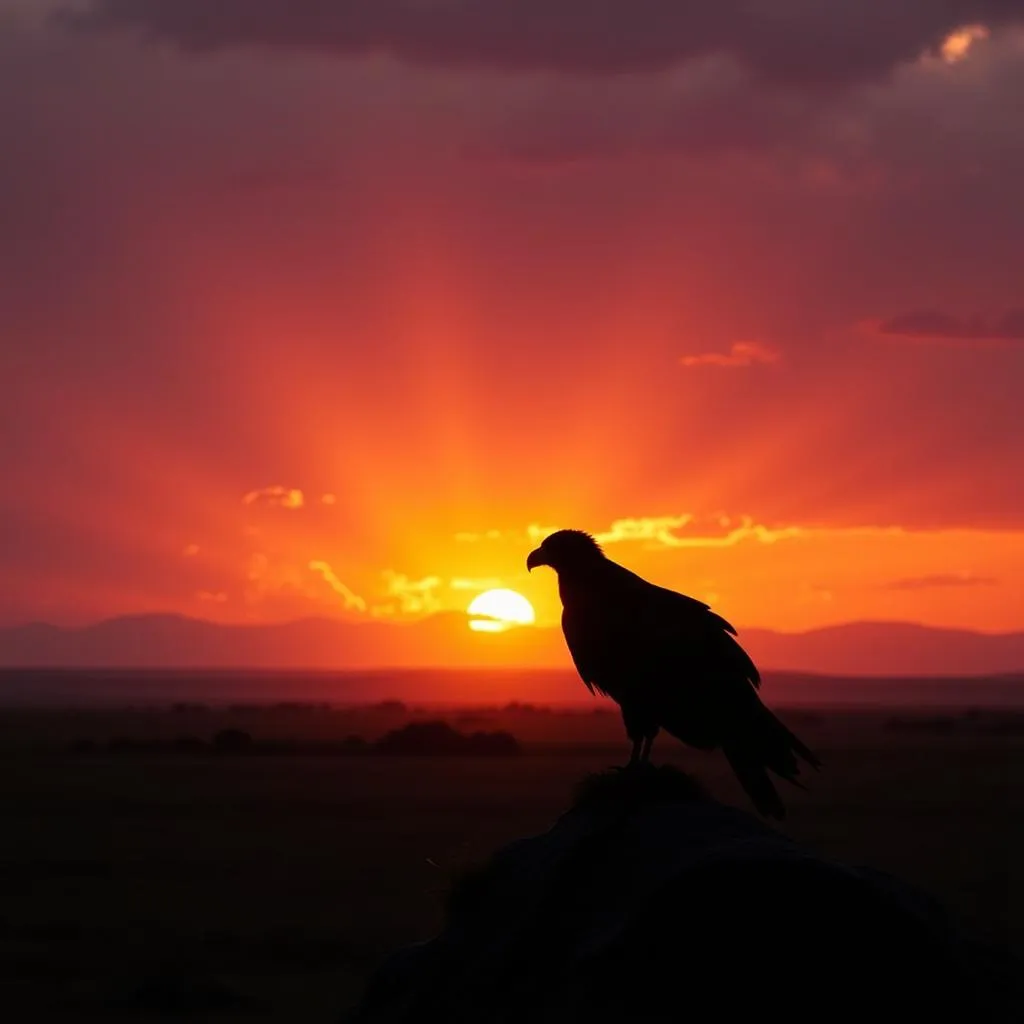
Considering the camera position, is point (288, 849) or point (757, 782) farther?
point (288, 849)

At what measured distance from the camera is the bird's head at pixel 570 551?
392 inches

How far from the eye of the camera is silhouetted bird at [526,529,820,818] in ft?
28.5

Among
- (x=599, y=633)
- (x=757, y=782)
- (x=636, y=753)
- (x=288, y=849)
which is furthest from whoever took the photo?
(x=288, y=849)

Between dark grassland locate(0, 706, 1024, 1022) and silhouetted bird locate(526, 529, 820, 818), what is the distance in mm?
1717

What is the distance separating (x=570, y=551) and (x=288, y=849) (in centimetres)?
2056

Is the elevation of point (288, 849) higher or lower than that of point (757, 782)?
lower

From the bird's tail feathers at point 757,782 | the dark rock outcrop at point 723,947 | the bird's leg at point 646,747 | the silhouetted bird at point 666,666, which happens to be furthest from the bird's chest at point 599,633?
the dark rock outcrop at point 723,947

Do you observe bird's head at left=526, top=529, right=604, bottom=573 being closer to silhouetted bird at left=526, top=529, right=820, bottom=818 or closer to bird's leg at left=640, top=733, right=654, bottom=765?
silhouetted bird at left=526, top=529, right=820, bottom=818

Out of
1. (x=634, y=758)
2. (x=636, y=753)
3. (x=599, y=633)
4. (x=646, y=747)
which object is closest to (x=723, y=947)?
(x=634, y=758)

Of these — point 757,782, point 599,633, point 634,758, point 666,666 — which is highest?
point 599,633

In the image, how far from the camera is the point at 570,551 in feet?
33.0

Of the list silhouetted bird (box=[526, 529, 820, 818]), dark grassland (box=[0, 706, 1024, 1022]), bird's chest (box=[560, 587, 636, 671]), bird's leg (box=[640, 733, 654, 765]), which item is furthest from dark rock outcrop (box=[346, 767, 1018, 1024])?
bird's chest (box=[560, 587, 636, 671])

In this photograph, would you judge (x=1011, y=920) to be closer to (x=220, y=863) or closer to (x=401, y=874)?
(x=401, y=874)

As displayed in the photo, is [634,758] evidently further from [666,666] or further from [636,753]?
[666,666]
